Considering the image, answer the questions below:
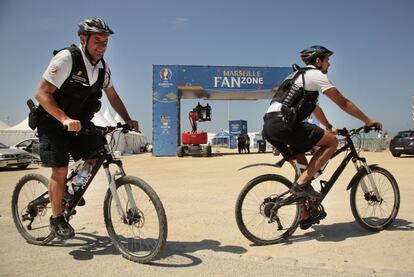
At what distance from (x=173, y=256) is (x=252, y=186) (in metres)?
1.09

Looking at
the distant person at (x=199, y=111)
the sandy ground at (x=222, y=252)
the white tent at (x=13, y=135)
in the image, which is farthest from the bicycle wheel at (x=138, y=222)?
the white tent at (x=13, y=135)

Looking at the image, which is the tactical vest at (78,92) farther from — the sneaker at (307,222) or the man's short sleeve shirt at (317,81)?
the sneaker at (307,222)

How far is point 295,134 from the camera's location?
414 centimetres

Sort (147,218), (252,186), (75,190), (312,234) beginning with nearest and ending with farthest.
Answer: (147,218) < (75,190) < (252,186) < (312,234)

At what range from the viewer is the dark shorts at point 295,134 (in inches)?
162

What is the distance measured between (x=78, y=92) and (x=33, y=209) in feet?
4.66

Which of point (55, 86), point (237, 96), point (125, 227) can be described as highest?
point (237, 96)

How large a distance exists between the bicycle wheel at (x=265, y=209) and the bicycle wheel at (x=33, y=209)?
1.95 metres

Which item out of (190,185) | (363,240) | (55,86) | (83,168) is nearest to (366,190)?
(363,240)

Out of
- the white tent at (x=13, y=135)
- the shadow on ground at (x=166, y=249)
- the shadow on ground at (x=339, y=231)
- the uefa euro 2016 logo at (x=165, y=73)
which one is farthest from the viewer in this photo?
the white tent at (x=13, y=135)

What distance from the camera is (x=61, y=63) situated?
11.8 ft

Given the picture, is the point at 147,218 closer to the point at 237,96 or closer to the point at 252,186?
the point at 252,186

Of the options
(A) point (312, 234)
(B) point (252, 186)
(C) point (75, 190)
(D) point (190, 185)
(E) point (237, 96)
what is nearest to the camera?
(C) point (75, 190)

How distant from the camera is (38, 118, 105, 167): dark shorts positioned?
377 cm
